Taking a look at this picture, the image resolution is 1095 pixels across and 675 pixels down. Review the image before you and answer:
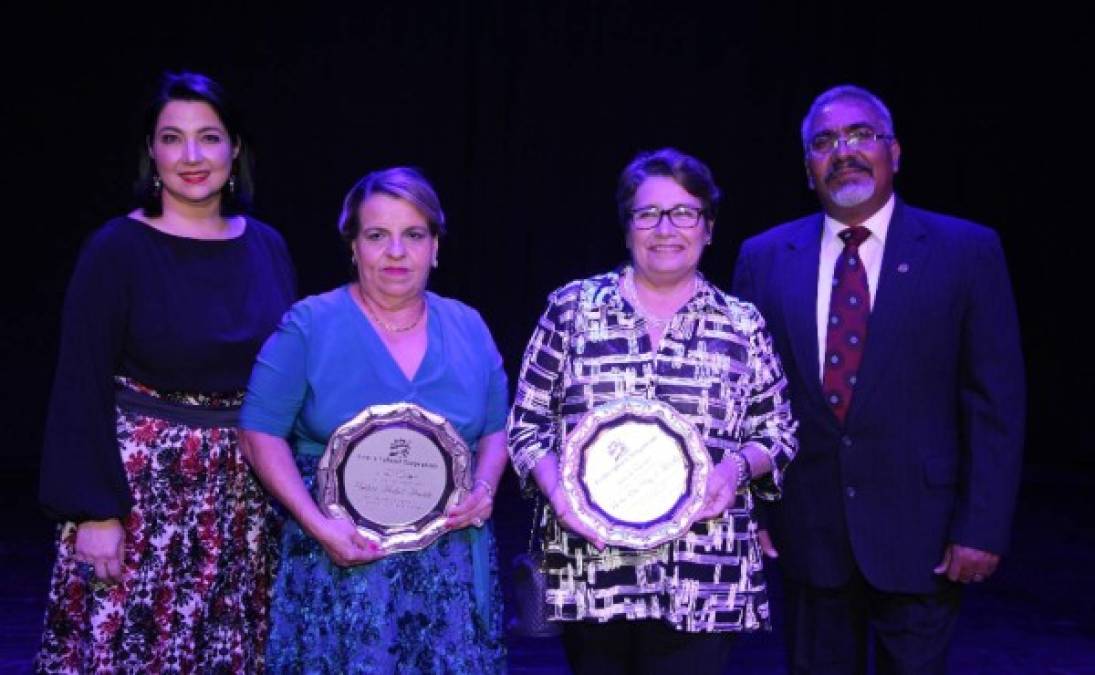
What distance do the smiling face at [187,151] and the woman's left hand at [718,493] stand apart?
1177 mm

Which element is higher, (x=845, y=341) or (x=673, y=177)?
(x=673, y=177)

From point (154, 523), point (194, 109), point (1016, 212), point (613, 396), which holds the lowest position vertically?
point (154, 523)

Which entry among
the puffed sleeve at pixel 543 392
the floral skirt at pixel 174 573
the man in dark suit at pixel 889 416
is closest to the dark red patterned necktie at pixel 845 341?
the man in dark suit at pixel 889 416

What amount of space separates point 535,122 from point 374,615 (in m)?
6.39

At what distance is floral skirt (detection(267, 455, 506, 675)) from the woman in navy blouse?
215 mm

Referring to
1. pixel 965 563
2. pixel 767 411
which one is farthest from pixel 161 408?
pixel 965 563

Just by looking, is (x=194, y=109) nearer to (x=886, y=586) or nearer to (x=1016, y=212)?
(x=886, y=586)

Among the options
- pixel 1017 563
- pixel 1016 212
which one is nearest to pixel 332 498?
pixel 1017 563

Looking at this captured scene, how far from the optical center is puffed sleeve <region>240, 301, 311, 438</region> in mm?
2363

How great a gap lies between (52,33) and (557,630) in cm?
683

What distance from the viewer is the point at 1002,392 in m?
2.70

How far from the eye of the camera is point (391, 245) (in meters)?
2.38

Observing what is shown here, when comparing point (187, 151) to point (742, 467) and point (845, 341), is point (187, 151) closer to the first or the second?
point (742, 467)

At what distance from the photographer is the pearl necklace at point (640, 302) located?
2459 millimetres
